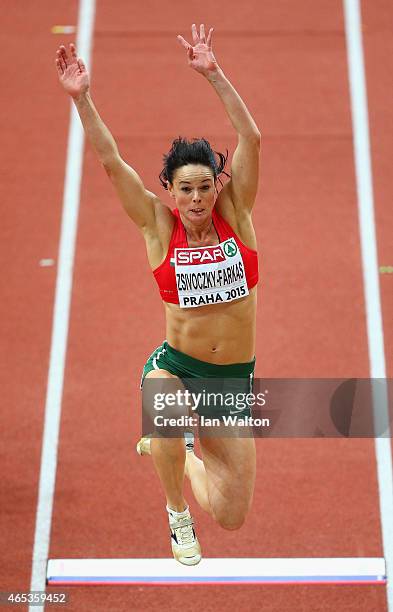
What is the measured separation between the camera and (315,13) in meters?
11.8

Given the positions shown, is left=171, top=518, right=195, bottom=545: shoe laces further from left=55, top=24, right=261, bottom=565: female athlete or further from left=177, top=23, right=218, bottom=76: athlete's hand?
left=177, top=23, right=218, bottom=76: athlete's hand

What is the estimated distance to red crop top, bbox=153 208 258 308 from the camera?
5.57m

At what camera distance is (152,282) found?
958 cm

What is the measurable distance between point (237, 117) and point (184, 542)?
2217 mm

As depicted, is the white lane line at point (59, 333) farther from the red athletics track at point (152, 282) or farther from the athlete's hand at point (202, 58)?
the athlete's hand at point (202, 58)

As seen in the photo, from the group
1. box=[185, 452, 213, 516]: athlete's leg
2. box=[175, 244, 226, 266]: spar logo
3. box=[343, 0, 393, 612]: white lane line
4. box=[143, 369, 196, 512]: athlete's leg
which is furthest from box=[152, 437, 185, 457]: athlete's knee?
box=[343, 0, 393, 612]: white lane line

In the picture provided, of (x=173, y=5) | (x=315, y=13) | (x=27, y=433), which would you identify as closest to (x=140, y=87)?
(x=173, y=5)

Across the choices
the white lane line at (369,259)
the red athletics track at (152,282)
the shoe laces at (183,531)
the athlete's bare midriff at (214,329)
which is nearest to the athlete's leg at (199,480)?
the shoe laces at (183,531)

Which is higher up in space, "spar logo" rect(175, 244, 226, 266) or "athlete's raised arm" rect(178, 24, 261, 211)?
"athlete's raised arm" rect(178, 24, 261, 211)

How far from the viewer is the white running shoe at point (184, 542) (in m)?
6.06

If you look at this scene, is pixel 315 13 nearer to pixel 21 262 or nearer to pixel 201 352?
pixel 21 262

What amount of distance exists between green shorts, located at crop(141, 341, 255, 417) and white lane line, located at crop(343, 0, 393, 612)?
2296 mm

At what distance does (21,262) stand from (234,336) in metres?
4.15

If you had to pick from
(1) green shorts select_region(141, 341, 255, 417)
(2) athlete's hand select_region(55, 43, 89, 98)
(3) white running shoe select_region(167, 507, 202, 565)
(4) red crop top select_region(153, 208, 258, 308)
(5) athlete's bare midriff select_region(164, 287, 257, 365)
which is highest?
(2) athlete's hand select_region(55, 43, 89, 98)
